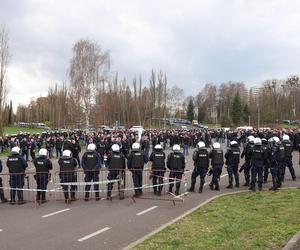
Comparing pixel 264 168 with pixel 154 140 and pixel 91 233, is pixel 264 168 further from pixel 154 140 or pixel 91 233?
pixel 154 140

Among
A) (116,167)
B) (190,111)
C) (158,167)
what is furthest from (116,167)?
(190,111)

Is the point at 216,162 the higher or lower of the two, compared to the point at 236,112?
lower

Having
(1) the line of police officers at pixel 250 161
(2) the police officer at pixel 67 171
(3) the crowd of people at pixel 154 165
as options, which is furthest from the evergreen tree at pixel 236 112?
(2) the police officer at pixel 67 171

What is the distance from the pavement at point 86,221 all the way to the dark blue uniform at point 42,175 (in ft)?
1.15

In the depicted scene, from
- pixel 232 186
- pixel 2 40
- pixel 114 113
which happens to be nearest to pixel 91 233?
pixel 232 186

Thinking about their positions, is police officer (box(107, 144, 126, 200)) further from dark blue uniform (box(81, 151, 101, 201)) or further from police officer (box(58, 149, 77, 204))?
police officer (box(58, 149, 77, 204))

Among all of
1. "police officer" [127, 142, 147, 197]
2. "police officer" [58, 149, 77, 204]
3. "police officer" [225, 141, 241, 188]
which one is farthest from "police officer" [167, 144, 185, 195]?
"police officer" [58, 149, 77, 204]

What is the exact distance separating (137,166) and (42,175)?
3.07 meters

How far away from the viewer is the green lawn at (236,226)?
7805mm

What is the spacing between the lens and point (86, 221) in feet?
33.0

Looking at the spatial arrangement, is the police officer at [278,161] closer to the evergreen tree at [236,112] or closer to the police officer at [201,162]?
the police officer at [201,162]

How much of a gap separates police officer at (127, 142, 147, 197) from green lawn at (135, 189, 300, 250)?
2.63m

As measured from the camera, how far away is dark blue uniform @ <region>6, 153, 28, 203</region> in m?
12.7

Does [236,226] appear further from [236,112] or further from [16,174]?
[236,112]
